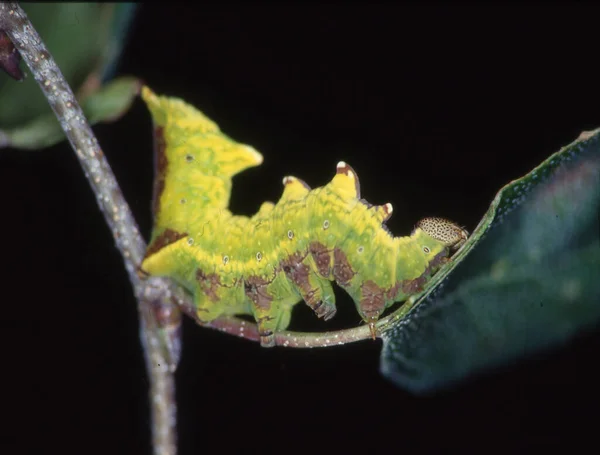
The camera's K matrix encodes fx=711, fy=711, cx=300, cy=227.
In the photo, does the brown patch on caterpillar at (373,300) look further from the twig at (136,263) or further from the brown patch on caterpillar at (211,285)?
the brown patch on caterpillar at (211,285)

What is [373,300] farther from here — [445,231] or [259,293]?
[259,293]

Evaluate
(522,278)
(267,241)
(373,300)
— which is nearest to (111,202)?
(267,241)

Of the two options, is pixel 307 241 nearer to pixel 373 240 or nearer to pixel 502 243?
pixel 373 240

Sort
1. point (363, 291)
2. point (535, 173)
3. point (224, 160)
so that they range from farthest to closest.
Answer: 1. point (224, 160)
2. point (363, 291)
3. point (535, 173)

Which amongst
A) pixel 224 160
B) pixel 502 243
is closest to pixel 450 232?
pixel 502 243

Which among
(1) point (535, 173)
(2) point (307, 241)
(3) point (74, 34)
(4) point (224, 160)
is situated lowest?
(2) point (307, 241)

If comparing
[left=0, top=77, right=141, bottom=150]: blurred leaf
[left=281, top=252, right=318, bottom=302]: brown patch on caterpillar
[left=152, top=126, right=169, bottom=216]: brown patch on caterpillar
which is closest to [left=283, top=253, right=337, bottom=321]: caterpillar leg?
[left=281, top=252, right=318, bottom=302]: brown patch on caterpillar
